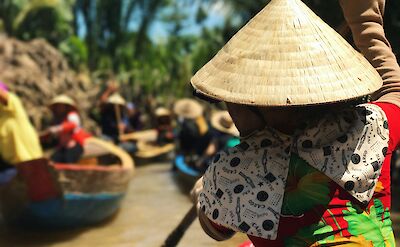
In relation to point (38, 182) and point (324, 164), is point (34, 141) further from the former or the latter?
point (324, 164)

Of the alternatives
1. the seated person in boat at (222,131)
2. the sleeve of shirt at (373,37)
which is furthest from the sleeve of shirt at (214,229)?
the seated person in boat at (222,131)

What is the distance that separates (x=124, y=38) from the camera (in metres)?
21.2

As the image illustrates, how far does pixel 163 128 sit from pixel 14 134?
7832mm

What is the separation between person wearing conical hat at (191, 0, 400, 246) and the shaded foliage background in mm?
13971

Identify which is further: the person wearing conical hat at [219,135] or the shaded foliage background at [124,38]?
the shaded foliage background at [124,38]

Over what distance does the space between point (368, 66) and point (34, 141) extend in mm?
4918

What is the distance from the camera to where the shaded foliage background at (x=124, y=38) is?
16453 millimetres

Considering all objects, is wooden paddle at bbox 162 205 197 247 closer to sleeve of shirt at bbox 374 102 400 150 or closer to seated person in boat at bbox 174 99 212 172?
sleeve of shirt at bbox 374 102 400 150

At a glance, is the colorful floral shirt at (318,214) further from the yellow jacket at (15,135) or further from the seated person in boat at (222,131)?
the seated person in boat at (222,131)

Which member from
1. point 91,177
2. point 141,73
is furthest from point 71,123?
point 141,73

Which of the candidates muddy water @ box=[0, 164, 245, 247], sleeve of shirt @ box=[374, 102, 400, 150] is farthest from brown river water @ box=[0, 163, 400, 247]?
sleeve of shirt @ box=[374, 102, 400, 150]

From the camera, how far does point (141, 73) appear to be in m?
21.5

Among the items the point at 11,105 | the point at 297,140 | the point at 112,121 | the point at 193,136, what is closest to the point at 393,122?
the point at 297,140

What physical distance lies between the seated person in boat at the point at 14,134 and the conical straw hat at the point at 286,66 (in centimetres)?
439
